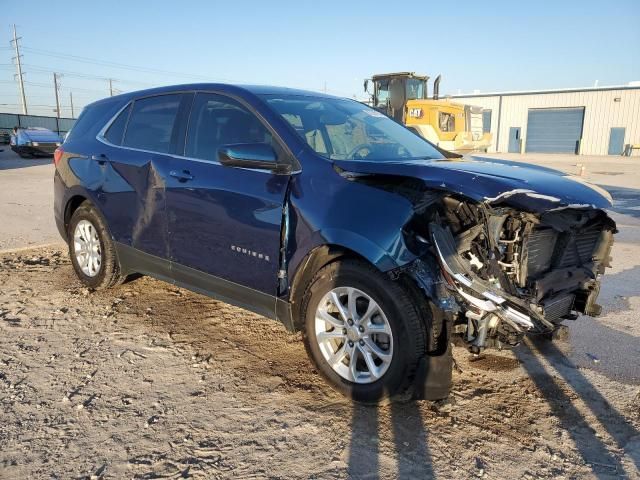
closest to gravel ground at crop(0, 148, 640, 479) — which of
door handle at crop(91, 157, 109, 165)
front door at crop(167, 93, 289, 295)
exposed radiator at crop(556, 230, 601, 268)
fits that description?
front door at crop(167, 93, 289, 295)

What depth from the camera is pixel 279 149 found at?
3266 mm

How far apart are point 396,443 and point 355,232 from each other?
3.72ft

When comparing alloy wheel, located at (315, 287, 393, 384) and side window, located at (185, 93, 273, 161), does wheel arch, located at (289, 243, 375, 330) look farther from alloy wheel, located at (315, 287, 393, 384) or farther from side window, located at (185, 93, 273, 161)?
side window, located at (185, 93, 273, 161)

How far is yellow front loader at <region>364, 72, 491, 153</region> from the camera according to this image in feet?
57.5

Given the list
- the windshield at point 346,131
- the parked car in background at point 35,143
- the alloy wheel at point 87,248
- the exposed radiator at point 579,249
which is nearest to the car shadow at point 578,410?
the exposed radiator at point 579,249

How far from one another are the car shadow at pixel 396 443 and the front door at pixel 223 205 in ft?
3.32

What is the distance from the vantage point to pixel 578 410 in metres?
2.96

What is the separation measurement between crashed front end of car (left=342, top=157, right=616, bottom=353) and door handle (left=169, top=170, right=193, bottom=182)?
1.33 metres

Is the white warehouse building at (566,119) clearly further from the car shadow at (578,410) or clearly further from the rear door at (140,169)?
the rear door at (140,169)

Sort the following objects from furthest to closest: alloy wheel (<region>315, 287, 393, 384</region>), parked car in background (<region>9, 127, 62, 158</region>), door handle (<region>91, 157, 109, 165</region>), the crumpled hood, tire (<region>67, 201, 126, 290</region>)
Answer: parked car in background (<region>9, 127, 62, 158</region>) → tire (<region>67, 201, 126, 290</region>) → door handle (<region>91, 157, 109, 165</region>) → alloy wheel (<region>315, 287, 393, 384</region>) → the crumpled hood

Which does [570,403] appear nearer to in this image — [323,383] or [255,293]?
[323,383]

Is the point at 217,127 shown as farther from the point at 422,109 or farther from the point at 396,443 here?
the point at 422,109

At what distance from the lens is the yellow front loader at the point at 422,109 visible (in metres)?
17.5

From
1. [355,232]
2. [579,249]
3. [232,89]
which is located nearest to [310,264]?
[355,232]
